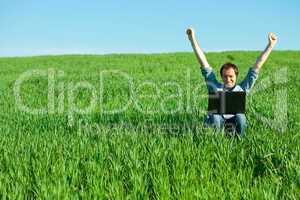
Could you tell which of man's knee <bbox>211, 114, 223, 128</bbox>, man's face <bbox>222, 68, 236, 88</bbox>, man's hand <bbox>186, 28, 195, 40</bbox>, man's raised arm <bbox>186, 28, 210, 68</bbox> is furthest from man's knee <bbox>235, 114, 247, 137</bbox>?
man's hand <bbox>186, 28, 195, 40</bbox>

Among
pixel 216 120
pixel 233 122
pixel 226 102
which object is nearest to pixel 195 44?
pixel 226 102

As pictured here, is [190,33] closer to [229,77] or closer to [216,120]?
[229,77]

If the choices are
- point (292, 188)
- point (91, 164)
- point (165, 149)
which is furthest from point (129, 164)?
point (292, 188)

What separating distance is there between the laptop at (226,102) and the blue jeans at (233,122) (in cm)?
9

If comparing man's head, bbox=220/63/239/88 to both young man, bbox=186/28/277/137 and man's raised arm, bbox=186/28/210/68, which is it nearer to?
young man, bbox=186/28/277/137

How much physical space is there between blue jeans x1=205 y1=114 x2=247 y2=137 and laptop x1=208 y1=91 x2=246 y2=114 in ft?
0.29

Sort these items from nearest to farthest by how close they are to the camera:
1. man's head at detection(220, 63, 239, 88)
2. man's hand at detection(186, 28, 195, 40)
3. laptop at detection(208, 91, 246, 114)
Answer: laptop at detection(208, 91, 246, 114) → man's head at detection(220, 63, 239, 88) → man's hand at detection(186, 28, 195, 40)

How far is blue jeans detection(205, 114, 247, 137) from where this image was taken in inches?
263

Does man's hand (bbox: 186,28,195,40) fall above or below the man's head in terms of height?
above

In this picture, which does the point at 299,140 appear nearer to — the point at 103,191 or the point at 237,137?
the point at 237,137

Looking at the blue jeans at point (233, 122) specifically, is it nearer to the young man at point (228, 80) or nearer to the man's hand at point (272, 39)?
the young man at point (228, 80)

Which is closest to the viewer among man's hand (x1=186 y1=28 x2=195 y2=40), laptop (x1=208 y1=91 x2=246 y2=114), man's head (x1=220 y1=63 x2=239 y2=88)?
laptop (x1=208 y1=91 x2=246 y2=114)

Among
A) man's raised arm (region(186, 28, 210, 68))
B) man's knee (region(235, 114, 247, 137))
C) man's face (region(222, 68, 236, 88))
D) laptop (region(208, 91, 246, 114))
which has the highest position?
man's raised arm (region(186, 28, 210, 68))

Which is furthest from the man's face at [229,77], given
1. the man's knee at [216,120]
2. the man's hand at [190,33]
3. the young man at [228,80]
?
the man's hand at [190,33]
